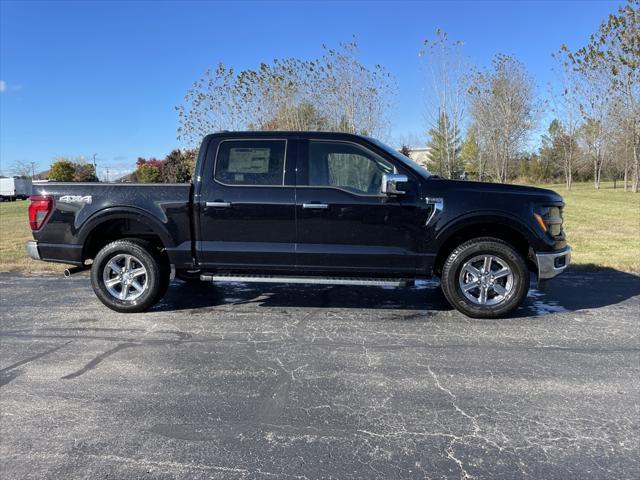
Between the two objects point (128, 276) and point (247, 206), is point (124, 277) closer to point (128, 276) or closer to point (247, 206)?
point (128, 276)

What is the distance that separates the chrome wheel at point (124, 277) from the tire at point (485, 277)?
350 centimetres

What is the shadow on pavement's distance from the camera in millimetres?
5715

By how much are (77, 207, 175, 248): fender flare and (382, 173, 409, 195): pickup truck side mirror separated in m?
2.49

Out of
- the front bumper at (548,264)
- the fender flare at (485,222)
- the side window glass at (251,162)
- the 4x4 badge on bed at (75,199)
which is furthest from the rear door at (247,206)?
the front bumper at (548,264)

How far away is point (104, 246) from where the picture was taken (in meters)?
5.71

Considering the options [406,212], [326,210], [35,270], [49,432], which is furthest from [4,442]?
[35,270]

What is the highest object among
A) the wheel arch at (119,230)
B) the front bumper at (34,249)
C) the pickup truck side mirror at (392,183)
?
the pickup truck side mirror at (392,183)

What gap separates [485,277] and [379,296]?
1.48 m

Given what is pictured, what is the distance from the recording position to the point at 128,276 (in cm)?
550

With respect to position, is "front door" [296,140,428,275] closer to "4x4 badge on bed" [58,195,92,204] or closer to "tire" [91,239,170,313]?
"tire" [91,239,170,313]

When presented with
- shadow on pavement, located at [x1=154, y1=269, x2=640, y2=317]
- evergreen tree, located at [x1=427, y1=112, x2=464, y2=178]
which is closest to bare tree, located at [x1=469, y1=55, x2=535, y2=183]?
evergreen tree, located at [x1=427, y1=112, x2=464, y2=178]

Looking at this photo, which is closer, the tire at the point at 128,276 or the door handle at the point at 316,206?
the door handle at the point at 316,206

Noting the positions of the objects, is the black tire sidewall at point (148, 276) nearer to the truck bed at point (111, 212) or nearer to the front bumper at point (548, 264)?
the truck bed at point (111, 212)

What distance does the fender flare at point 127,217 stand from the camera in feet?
17.6
